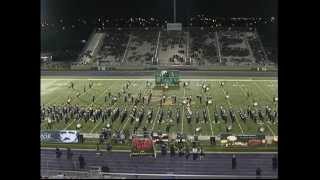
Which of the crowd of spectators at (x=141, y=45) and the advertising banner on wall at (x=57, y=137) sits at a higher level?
the crowd of spectators at (x=141, y=45)

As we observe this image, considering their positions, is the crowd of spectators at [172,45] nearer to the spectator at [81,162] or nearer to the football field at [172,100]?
the football field at [172,100]

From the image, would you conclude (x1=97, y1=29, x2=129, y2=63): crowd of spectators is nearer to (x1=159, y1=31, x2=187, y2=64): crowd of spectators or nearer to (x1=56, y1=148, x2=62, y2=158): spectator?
(x1=159, y1=31, x2=187, y2=64): crowd of spectators

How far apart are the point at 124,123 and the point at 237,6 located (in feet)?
9.70

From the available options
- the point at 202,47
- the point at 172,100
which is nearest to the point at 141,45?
the point at 202,47

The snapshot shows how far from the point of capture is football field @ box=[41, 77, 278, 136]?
271 inches

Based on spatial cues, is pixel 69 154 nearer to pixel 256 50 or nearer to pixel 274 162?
pixel 274 162

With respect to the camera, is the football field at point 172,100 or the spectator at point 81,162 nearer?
the spectator at point 81,162

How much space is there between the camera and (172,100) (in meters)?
8.38

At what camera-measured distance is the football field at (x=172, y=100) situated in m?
6.87

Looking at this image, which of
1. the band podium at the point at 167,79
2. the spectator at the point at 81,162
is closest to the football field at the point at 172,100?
the band podium at the point at 167,79

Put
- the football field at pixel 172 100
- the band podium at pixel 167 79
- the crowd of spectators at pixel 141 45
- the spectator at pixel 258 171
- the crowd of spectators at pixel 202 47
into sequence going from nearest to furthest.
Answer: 1. the spectator at pixel 258 171
2. the football field at pixel 172 100
3. the band podium at pixel 167 79
4. the crowd of spectators at pixel 202 47
5. the crowd of spectators at pixel 141 45
